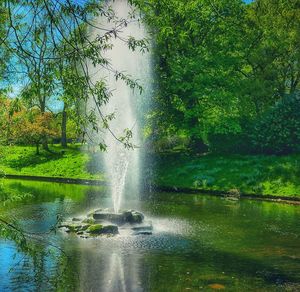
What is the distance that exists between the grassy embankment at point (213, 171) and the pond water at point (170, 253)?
5160 millimetres

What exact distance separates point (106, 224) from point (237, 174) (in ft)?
57.0

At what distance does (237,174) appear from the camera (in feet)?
115

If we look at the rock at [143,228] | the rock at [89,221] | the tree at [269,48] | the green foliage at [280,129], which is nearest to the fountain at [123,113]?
the rock at [89,221]

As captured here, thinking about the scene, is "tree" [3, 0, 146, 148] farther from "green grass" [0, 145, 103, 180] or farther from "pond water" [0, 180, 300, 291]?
"green grass" [0, 145, 103, 180]

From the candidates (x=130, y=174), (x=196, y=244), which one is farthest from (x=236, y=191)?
(x=196, y=244)

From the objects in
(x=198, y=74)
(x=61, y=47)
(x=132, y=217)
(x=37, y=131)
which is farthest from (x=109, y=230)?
(x=37, y=131)

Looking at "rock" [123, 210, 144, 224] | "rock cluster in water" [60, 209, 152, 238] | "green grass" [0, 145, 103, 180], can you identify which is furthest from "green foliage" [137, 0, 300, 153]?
"rock cluster in water" [60, 209, 152, 238]

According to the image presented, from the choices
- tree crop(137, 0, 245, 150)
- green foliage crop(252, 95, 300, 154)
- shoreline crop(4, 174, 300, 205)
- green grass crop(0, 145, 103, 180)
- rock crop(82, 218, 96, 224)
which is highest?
tree crop(137, 0, 245, 150)

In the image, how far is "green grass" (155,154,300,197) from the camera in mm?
32531

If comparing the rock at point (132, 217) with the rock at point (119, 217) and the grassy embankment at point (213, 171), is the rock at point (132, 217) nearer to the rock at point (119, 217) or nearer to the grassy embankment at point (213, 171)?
the rock at point (119, 217)

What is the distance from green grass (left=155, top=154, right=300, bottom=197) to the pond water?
15.8ft

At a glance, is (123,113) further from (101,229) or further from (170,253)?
(170,253)

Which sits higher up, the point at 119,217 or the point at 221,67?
the point at 221,67

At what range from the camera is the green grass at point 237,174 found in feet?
107
